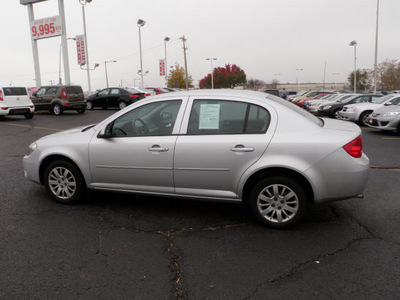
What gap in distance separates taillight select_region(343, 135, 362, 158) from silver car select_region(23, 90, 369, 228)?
1 cm

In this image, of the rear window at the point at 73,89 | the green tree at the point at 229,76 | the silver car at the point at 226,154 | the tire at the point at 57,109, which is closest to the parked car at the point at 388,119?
the silver car at the point at 226,154

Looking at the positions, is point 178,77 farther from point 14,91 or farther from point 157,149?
Answer: point 157,149

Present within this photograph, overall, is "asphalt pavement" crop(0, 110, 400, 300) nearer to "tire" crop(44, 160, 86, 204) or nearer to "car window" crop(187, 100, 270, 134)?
"tire" crop(44, 160, 86, 204)

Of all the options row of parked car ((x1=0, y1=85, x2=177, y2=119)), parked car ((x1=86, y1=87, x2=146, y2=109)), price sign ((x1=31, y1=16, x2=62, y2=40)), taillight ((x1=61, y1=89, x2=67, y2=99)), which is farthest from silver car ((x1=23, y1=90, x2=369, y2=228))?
price sign ((x1=31, y1=16, x2=62, y2=40))

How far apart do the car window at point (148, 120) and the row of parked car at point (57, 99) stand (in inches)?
575

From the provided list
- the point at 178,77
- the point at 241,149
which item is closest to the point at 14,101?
the point at 241,149

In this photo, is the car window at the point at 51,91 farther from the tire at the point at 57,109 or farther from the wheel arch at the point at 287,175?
the wheel arch at the point at 287,175

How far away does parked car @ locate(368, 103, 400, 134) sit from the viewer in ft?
36.1

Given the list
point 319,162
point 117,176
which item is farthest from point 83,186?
point 319,162

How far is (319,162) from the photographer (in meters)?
3.57

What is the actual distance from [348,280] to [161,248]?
1706 millimetres

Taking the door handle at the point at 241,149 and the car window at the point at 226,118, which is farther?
the car window at the point at 226,118

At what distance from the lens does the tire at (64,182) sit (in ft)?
14.9

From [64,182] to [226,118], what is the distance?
2398 mm
